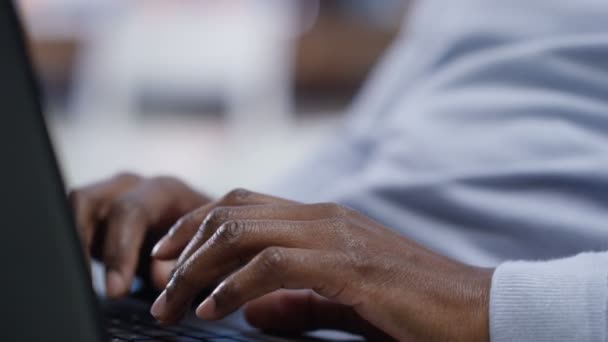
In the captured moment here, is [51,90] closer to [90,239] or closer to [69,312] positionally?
[90,239]

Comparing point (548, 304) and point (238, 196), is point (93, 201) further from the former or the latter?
point (548, 304)

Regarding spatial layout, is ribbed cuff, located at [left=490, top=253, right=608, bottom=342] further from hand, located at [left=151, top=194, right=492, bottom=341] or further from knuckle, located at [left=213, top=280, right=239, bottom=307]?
knuckle, located at [left=213, top=280, right=239, bottom=307]

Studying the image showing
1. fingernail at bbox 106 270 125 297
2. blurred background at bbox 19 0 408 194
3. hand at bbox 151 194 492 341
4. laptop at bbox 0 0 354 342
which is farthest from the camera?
blurred background at bbox 19 0 408 194

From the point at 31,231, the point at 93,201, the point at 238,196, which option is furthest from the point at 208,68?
the point at 31,231

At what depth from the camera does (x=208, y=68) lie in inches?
119

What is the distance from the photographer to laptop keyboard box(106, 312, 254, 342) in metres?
0.43

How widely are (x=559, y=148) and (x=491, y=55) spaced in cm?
18

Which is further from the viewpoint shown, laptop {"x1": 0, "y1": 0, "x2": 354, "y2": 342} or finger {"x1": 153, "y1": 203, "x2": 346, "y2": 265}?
finger {"x1": 153, "y1": 203, "x2": 346, "y2": 265}

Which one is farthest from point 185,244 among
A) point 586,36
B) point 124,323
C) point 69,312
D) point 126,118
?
point 126,118

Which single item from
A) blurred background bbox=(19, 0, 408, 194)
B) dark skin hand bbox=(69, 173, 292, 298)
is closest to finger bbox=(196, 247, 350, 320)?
dark skin hand bbox=(69, 173, 292, 298)

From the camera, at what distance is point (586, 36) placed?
73cm

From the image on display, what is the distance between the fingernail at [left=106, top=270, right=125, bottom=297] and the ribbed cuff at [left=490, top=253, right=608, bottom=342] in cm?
23

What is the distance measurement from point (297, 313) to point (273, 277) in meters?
0.16

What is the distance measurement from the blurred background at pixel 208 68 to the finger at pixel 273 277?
249 cm
